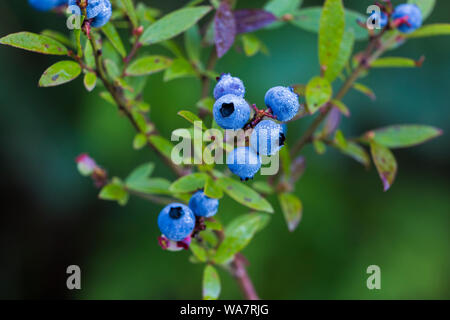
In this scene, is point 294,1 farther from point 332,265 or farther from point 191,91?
point 332,265

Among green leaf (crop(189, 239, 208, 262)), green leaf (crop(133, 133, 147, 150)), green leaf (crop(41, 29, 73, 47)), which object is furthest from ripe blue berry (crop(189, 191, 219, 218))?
green leaf (crop(41, 29, 73, 47))

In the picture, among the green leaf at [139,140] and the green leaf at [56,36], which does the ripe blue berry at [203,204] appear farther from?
the green leaf at [56,36]

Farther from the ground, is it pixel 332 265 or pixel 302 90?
pixel 302 90

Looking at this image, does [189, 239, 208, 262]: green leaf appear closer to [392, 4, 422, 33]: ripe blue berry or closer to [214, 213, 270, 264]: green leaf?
[214, 213, 270, 264]: green leaf

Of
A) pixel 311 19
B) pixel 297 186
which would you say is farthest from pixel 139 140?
pixel 297 186
